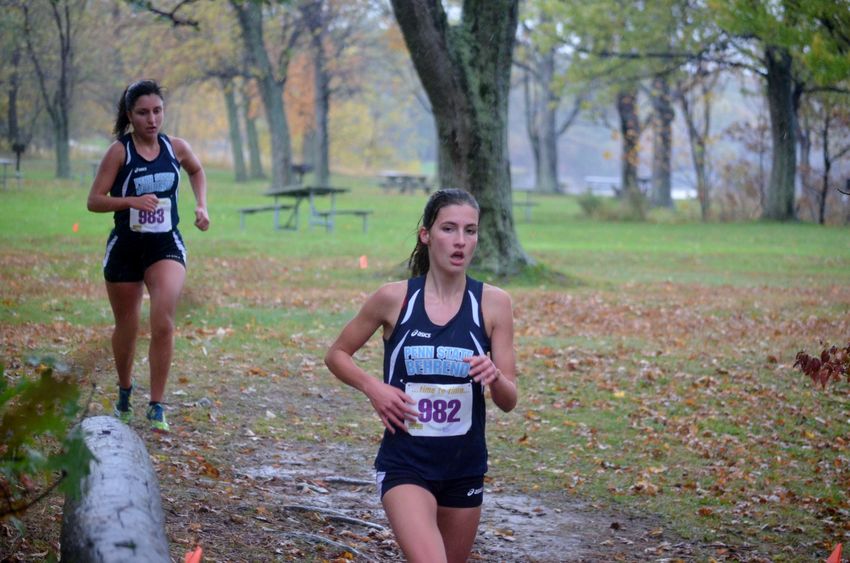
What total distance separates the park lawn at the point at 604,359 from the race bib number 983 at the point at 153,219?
1.11 metres

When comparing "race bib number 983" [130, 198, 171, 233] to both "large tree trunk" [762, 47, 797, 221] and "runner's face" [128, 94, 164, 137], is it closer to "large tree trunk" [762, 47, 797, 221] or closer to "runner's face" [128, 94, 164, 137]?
"runner's face" [128, 94, 164, 137]

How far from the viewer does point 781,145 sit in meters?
34.6

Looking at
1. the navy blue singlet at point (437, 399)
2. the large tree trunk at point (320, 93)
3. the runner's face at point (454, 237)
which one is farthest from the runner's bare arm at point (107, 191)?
the large tree trunk at point (320, 93)

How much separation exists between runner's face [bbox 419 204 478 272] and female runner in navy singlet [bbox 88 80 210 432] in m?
3.04

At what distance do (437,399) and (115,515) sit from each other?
46.3 inches

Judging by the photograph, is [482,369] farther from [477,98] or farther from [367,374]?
[477,98]

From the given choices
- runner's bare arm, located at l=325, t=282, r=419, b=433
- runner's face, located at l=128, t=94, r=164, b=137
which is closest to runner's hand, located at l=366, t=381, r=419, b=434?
runner's bare arm, located at l=325, t=282, r=419, b=433

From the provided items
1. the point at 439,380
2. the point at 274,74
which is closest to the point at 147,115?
the point at 439,380

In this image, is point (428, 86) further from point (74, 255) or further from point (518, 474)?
point (518, 474)

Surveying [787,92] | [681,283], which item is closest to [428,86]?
[681,283]

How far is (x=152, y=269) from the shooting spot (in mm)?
7117

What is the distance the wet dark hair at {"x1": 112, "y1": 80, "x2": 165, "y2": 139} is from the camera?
7.03 meters

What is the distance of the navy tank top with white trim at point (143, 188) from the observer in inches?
278

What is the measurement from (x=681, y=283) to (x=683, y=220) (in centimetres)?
1834
